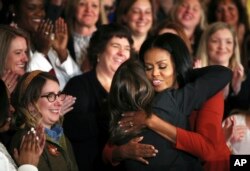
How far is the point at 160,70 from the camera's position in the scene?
512 centimetres

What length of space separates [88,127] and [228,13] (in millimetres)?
2595

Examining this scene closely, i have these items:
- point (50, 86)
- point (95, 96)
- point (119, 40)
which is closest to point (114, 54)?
point (119, 40)

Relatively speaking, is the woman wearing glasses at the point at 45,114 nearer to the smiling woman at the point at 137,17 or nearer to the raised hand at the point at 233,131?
the raised hand at the point at 233,131

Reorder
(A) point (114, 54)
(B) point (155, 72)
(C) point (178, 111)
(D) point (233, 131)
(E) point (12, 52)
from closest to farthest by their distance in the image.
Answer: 1. (C) point (178, 111)
2. (B) point (155, 72)
3. (D) point (233, 131)
4. (E) point (12, 52)
5. (A) point (114, 54)

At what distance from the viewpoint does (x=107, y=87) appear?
5809 millimetres

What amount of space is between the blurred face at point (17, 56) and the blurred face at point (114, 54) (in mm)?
535

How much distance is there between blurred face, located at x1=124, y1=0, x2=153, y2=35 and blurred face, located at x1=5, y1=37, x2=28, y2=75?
51.8 inches

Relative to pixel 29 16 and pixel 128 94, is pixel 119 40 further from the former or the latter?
pixel 128 94

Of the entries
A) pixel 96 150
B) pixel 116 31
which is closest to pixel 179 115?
pixel 96 150

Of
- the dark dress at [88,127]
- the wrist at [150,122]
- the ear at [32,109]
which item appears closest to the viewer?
the wrist at [150,122]

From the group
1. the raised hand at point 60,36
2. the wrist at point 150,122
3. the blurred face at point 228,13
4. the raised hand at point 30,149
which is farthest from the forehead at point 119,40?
the blurred face at point 228,13

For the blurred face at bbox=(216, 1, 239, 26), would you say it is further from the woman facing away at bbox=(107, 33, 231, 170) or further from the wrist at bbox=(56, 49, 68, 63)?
the woman facing away at bbox=(107, 33, 231, 170)

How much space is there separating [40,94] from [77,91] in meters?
0.57

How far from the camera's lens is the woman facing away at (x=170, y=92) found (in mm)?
4871
